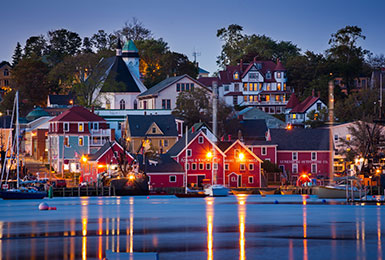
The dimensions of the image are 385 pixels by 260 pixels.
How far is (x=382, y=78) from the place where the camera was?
575 ft

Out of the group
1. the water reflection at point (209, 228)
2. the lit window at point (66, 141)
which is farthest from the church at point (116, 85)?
the water reflection at point (209, 228)

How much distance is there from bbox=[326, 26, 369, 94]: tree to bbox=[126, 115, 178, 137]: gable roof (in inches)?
2207

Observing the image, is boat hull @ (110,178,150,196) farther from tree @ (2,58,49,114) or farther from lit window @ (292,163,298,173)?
tree @ (2,58,49,114)

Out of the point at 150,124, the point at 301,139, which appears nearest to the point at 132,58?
the point at 150,124

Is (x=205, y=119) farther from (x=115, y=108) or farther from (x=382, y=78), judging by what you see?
(x=382, y=78)

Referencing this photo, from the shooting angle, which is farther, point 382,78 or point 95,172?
point 382,78

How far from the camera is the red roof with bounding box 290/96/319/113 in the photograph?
519 ft

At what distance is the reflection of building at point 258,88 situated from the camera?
175 metres

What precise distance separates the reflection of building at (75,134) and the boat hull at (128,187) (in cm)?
2632

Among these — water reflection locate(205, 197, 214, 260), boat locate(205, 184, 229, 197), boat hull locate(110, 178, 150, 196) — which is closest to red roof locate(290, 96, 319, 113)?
boat hull locate(110, 178, 150, 196)

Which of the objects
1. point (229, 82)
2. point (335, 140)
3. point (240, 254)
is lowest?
point (240, 254)

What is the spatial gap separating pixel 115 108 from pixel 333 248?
396 ft

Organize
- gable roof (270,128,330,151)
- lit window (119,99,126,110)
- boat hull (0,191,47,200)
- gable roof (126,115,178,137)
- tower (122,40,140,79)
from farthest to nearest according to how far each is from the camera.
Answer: tower (122,40,140,79)
lit window (119,99,126,110)
gable roof (126,115,178,137)
gable roof (270,128,330,151)
boat hull (0,191,47,200)

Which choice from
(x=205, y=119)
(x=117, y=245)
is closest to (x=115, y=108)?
(x=205, y=119)
